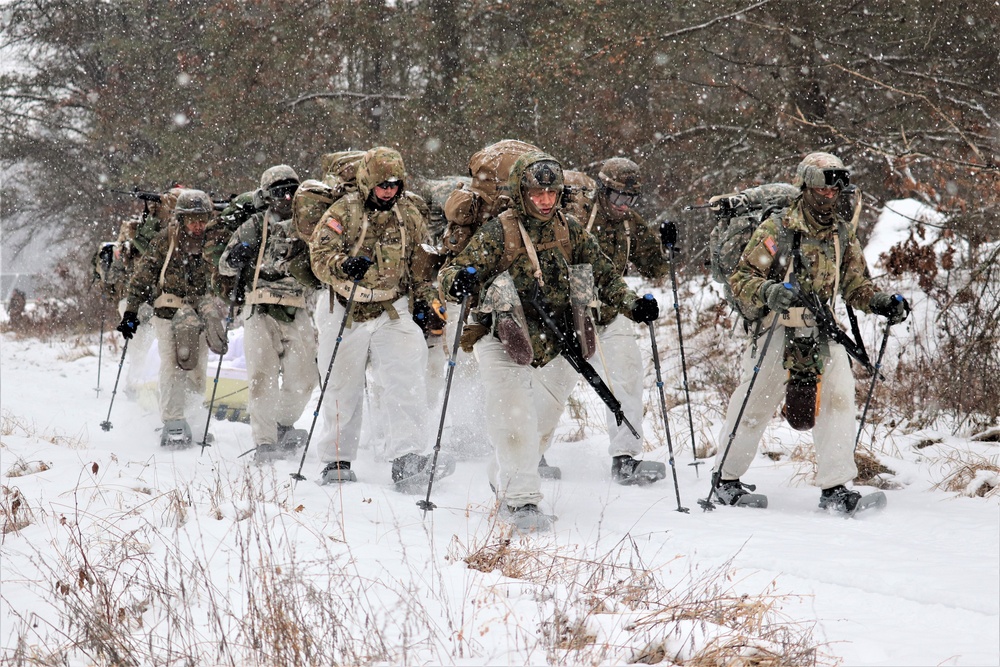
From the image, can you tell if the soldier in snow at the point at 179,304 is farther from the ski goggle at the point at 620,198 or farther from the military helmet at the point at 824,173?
the military helmet at the point at 824,173

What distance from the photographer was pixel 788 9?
1037 centimetres

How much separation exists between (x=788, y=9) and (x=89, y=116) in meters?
14.8

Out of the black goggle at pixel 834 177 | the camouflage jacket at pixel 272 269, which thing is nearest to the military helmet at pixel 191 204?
the camouflage jacket at pixel 272 269

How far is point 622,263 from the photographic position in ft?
24.6

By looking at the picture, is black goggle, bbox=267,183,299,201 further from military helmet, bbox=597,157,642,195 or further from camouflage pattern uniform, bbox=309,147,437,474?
military helmet, bbox=597,157,642,195

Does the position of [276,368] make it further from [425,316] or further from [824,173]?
[824,173]

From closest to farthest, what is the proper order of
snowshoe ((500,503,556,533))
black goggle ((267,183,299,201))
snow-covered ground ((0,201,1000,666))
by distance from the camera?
1. snow-covered ground ((0,201,1000,666))
2. snowshoe ((500,503,556,533))
3. black goggle ((267,183,299,201))

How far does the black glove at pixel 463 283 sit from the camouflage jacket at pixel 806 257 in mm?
1709

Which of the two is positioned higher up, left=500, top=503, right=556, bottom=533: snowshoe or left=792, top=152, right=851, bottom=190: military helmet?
left=792, top=152, right=851, bottom=190: military helmet

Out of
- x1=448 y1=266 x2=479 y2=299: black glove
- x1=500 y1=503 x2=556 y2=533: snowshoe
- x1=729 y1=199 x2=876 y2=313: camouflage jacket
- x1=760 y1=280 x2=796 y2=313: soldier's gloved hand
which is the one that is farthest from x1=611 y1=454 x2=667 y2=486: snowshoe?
x1=448 y1=266 x2=479 y2=299: black glove

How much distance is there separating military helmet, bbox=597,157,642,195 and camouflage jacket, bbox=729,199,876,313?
50.9 inches

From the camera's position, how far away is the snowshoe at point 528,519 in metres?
5.61

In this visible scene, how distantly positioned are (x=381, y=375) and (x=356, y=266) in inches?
40.5

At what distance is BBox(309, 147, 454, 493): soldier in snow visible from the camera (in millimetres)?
6777
